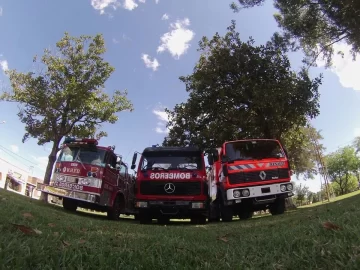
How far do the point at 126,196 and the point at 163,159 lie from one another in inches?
134

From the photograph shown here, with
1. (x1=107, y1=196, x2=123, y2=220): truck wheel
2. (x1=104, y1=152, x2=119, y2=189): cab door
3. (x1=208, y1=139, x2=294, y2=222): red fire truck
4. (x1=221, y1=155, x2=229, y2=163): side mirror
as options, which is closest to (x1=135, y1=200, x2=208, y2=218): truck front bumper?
(x1=208, y1=139, x2=294, y2=222): red fire truck

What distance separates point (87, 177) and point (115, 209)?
1.92 meters

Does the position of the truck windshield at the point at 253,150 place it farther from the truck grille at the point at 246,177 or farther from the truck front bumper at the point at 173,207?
the truck front bumper at the point at 173,207

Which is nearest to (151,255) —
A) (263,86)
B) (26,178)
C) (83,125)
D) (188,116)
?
(263,86)

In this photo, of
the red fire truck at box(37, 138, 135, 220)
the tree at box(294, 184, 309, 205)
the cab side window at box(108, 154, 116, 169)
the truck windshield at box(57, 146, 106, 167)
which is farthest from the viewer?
the tree at box(294, 184, 309, 205)

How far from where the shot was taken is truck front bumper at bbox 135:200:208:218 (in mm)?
9602

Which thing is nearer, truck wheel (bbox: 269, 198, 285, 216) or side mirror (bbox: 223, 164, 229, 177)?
side mirror (bbox: 223, 164, 229, 177)

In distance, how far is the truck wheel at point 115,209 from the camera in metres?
11.3

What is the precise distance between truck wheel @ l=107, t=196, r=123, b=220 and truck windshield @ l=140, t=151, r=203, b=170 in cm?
226

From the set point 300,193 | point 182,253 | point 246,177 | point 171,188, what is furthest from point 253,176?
point 300,193

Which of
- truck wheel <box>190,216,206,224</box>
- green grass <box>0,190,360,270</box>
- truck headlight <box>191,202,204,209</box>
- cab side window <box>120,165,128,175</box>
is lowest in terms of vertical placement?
green grass <box>0,190,360,270</box>

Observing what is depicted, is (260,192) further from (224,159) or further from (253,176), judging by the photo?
(224,159)

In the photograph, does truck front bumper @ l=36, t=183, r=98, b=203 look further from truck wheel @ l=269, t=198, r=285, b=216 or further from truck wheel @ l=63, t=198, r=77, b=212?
truck wheel @ l=269, t=198, r=285, b=216

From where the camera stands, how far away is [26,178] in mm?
51344
